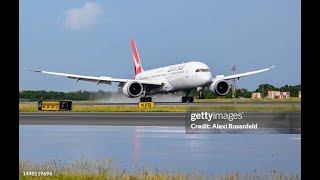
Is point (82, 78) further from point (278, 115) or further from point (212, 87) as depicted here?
point (278, 115)

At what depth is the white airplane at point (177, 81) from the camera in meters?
58.6

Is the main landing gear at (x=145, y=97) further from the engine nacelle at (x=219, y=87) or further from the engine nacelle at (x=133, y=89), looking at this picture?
the engine nacelle at (x=219, y=87)

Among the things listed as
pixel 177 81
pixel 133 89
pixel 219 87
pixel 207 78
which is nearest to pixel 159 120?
pixel 207 78

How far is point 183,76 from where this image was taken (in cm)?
6038

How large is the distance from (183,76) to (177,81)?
170 centimetres

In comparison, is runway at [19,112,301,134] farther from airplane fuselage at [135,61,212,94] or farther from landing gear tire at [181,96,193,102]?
landing gear tire at [181,96,193,102]

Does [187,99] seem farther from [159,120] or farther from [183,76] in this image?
[159,120]

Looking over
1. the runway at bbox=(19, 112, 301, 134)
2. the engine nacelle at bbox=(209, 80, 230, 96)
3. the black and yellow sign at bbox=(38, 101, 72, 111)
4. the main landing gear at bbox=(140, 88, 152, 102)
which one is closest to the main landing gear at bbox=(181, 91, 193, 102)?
the engine nacelle at bbox=(209, 80, 230, 96)

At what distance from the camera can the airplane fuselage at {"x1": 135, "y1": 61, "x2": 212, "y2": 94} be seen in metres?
58.2

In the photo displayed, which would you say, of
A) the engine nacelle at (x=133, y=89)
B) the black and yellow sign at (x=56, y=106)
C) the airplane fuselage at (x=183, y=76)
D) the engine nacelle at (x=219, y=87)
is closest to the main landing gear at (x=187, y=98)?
the airplane fuselage at (x=183, y=76)

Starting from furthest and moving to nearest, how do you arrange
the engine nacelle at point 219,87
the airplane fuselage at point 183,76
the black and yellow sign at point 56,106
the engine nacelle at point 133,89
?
the engine nacelle at point 133,89
the engine nacelle at point 219,87
the airplane fuselage at point 183,76
the black and yellow sign at point 56,106
